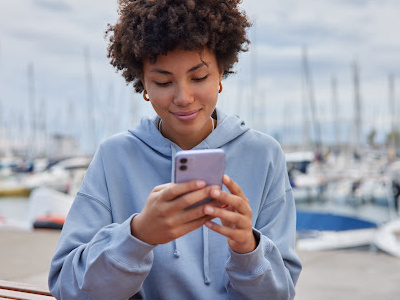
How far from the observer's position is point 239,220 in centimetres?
129

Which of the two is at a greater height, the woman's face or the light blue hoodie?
the woman's face

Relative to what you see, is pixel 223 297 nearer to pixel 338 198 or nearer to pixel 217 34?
pixel 217 34

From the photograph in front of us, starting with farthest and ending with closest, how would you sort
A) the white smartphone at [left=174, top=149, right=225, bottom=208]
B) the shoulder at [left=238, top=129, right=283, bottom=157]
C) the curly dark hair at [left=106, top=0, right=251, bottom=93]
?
the shoulder at [left=238, top=129, right=283, bottom=157] → the curly dark hair at [left=106, top=0, right=251, bottom=93] → the white smartphone at [left=174, top=149, right=225, bottom=208]

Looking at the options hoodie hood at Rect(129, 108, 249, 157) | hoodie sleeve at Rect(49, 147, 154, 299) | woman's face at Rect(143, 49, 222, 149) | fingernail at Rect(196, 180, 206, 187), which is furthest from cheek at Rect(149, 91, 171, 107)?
fingernail at Rect(196, 180, 206, 187)

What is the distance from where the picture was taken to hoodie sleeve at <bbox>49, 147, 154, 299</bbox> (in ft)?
4.46

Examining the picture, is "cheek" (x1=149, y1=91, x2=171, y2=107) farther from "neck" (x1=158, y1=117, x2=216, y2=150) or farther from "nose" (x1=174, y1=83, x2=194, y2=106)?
"neck" (x1=158, y1=117, x2=216, y2=150)

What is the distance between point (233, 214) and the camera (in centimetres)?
127

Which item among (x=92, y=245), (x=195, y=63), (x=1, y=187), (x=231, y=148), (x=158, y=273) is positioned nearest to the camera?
(x=92, y=245)

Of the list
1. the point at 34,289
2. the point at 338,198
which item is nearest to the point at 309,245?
the point at 34,289

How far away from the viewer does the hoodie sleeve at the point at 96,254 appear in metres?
1.36

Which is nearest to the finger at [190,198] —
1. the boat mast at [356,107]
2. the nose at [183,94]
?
the nose at [183,94]

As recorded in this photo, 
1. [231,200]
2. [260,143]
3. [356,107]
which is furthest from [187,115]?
[356,107]

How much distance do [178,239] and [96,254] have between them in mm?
397

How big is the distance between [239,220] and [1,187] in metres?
35.9
